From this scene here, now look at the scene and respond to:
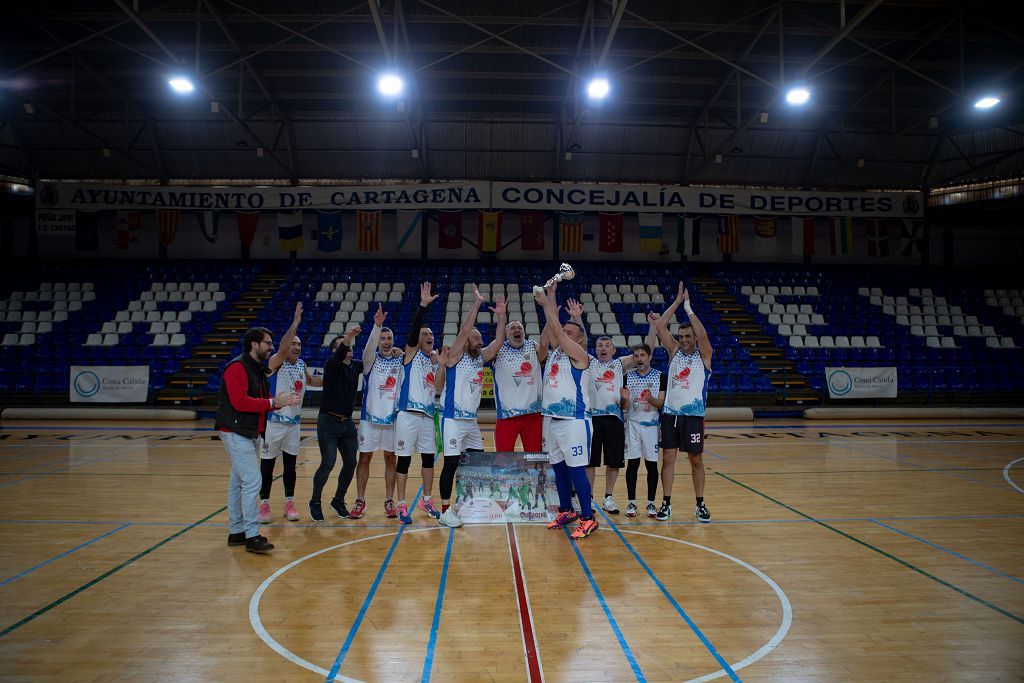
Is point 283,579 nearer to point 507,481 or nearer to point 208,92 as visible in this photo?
point 507,481

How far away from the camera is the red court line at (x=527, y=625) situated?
339cm

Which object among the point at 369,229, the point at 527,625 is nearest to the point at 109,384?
the point at 369,229

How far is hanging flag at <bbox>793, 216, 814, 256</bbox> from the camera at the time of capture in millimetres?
21500

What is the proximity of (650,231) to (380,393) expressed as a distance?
16.7 m

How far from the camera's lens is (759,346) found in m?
19.0

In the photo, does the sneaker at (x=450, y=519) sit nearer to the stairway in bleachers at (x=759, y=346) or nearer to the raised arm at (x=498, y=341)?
the raised arm at (x=498, y=341)

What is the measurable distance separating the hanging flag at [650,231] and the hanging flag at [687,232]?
1010 millimetres

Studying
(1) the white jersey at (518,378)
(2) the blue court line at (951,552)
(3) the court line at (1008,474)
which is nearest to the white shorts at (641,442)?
(1) the white jersey at (518,378)

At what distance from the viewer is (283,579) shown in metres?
4.81

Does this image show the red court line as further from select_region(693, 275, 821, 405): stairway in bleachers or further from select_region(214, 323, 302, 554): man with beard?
select_region(693, 275, 821, 405): stairway in bleachers

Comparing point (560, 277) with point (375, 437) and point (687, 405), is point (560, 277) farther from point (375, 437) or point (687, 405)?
point (375, 437)

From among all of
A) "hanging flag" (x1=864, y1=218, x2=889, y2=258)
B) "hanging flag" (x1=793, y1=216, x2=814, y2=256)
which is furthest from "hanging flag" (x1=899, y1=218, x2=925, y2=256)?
"hanging flag" (x1=793, y1=216, x2=814, y2=256)

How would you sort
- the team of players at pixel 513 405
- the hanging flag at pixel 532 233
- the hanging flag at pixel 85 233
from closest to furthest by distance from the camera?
the team of players at pixel 513 405
the hanging flag at pixel 85 233
the hanging flag at pixel 532 233

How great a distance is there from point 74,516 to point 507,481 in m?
5.17
